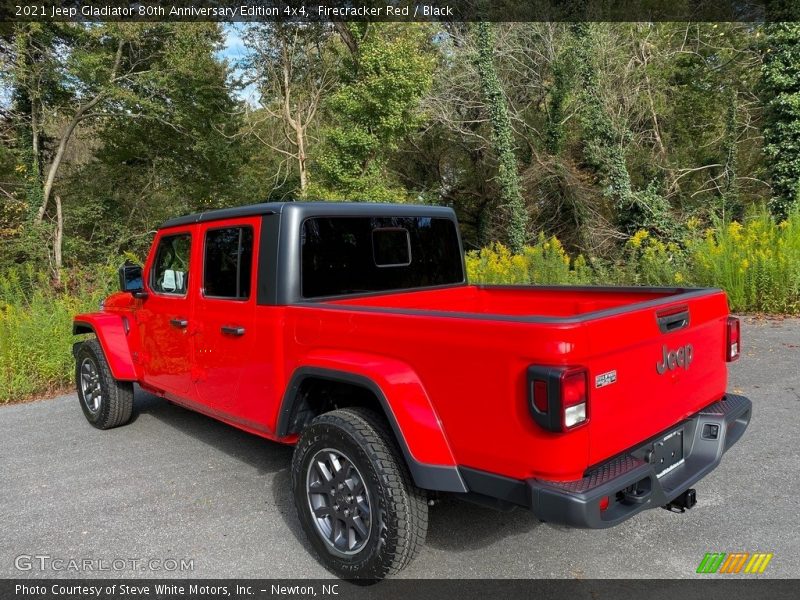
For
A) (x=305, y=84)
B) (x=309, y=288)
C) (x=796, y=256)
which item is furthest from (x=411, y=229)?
(x=305, y=84)

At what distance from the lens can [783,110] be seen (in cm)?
1310

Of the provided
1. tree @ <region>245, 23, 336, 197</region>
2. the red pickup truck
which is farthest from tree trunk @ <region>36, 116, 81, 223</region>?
the red pickup truck

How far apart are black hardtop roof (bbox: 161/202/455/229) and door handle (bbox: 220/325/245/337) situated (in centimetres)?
71

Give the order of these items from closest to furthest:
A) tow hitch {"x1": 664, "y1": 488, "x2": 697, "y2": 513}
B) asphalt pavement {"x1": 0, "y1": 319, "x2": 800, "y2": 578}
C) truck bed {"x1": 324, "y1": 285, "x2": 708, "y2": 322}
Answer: tow hitch {"x1": 664, "y1": 488, "x2": 697, "y2": 513} < asphalt pavement {"x1": 0, "y1": 319, "x2": 800, "y2": 578} < truck bed {"x1": 324, "y1": 285, "x2": 708, "y2": 322}

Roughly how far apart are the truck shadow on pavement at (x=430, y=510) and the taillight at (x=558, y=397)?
1313mm

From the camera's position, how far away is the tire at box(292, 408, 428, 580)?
102 inches

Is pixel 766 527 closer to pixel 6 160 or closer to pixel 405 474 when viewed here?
pixel 405 474

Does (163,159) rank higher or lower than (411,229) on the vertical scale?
higher

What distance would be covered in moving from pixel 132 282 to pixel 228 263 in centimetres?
137

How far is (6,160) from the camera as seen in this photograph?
18.2m

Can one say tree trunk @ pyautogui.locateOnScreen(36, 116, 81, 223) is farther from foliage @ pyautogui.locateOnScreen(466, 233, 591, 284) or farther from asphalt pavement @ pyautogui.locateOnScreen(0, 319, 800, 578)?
asphalt pavement @ pyautogui.locateOnScreen(0, 319, 800, 578)

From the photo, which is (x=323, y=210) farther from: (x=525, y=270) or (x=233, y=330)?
(x=525, y=270)

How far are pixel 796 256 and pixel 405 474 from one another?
8.90 meters

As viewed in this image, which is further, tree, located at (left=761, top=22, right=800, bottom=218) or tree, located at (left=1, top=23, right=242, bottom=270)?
tree, located at (left=1, top=23, right=242, bottom=270)
